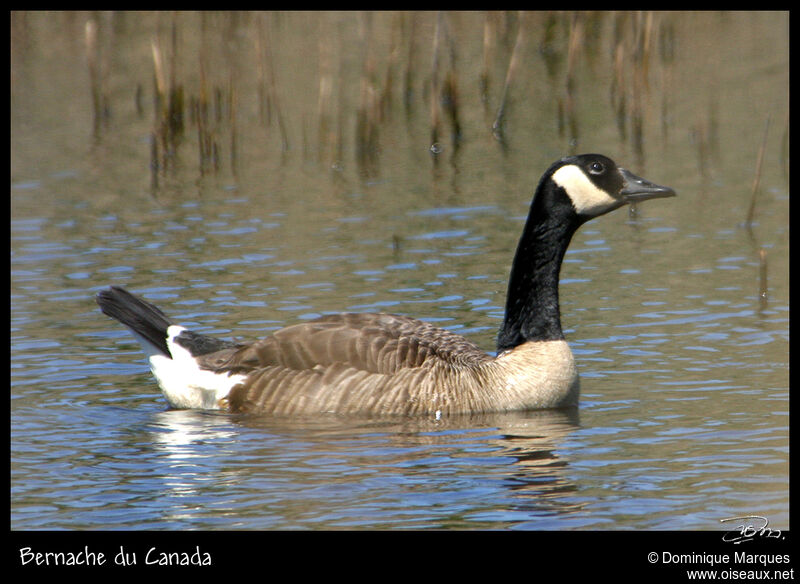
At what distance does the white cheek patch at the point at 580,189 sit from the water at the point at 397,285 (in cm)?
146

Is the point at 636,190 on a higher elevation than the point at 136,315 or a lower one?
higher

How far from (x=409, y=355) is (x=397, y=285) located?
11.5 ft

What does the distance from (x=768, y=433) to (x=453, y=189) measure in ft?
30.1

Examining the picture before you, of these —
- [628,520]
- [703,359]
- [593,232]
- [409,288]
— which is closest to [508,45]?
[593,232]

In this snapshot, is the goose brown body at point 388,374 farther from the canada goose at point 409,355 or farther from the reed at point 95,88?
the reed at point 95,88

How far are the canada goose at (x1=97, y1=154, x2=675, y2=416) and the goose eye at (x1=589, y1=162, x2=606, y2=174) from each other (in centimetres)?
1

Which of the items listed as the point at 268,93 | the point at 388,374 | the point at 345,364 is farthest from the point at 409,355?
the point at 268,93

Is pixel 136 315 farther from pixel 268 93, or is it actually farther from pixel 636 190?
pixel 268 93

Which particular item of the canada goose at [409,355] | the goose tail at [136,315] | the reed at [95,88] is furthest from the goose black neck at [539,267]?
the reed at [95,88]

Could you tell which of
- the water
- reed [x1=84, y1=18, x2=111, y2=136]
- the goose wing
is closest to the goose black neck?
the goose wing

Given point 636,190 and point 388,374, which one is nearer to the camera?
point 388,374

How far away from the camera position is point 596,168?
1083cm
